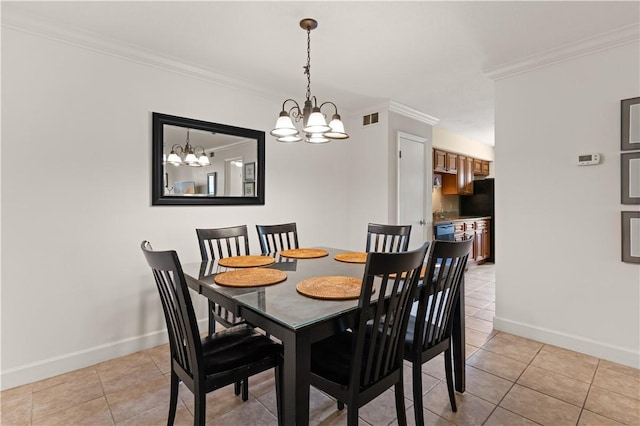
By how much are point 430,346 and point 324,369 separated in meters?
0.64

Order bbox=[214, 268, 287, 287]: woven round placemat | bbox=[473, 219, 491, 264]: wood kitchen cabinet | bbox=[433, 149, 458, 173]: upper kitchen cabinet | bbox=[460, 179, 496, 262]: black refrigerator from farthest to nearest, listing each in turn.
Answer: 1. bbox=[460, 179, 496, 262]: black refrigerator
2. bbox=[473, 219, 491, 264]: wood kitchen cabinet
3. bbox=[433, 149, 458, 173]: upper kitchen cabinet
4. bbox=[214, 268, 287, 287]: woven round placemat

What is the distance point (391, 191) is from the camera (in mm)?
3998

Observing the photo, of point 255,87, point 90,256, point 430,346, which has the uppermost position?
point 255,87

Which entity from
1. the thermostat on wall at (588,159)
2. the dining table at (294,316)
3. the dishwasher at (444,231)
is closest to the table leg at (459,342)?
the dining table at (294,316)

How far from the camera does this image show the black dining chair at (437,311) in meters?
1.54

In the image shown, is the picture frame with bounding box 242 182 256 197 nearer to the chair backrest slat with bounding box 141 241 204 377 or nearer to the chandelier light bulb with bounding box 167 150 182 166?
the chandelier light bulb with bounding box 167 150 182 166

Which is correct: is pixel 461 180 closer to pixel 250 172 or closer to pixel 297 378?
pixel 250 172

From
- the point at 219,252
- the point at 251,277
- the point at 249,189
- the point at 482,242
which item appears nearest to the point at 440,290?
the point at 251,277

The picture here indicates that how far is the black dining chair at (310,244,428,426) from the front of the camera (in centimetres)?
126

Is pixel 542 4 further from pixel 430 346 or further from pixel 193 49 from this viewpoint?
pixel 193 49

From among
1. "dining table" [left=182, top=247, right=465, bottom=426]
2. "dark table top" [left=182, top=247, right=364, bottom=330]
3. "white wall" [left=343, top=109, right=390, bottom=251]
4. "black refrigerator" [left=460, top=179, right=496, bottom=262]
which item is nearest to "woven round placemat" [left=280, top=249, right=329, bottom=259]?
"dark table top" [left=182, top=247, right=364, bottom=330]

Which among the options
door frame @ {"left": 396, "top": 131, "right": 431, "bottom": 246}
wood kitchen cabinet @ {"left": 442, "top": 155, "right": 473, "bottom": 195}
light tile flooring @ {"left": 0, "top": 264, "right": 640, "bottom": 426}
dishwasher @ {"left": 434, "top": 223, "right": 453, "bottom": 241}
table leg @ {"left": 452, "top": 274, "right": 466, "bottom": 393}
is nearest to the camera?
light tile flooring @ {"left": 0, "top": 264, "right": 640, "bottom": 426}

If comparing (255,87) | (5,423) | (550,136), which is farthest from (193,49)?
(550,136)

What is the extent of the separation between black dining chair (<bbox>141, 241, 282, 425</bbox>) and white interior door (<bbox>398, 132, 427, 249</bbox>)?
9.52 ft
